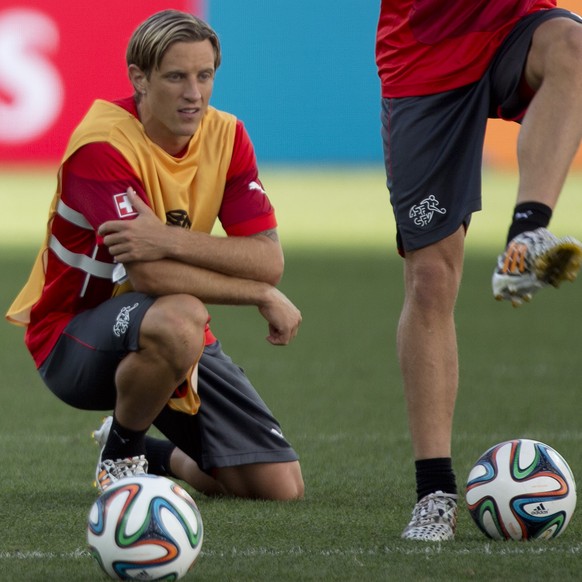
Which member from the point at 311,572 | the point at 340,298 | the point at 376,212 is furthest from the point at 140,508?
the point at 376,212

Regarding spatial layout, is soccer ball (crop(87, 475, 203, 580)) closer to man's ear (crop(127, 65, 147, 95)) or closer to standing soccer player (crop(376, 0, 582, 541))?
standing soccer player (crop(376, 0, 582, 541))

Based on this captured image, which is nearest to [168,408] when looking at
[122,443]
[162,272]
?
[122,443]

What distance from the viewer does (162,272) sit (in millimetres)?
4395

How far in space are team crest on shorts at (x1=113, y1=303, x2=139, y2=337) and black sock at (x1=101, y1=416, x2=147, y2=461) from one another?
0.34 meters

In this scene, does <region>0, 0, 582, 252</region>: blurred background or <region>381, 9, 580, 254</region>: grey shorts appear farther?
<region>0, 0, 582, 252</region>: blurred background

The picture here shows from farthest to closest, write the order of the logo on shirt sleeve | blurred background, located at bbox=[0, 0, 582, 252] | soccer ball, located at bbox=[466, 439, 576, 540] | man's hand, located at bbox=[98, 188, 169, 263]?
blurred background, located at bbox=[0, 0, 582, 252] < the logo on shirt sleeve < man's hand, located at bbox=[98, 188, 169, 263] < soccer ball, located at bbox=[466, 439, 576, 540]

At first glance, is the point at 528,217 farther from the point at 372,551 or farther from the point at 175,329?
the point at 175,329

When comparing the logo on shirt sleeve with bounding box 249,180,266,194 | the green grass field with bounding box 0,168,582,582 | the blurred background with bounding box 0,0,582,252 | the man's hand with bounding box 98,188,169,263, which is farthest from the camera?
the blurred background with bounding box 0,0,582,252

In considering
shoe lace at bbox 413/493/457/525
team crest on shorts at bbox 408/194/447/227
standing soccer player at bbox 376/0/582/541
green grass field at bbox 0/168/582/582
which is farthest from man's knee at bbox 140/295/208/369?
shoe lace at bbox 413/493/457/525

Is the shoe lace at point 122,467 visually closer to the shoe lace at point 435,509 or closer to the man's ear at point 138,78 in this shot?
the shoe lace at point 435,509

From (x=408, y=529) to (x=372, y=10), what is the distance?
17.1m

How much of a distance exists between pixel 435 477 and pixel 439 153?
3.25ft

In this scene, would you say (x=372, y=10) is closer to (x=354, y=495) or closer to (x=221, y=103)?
(x=221, y=103)

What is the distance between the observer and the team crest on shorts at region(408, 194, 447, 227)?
13.6 ft
